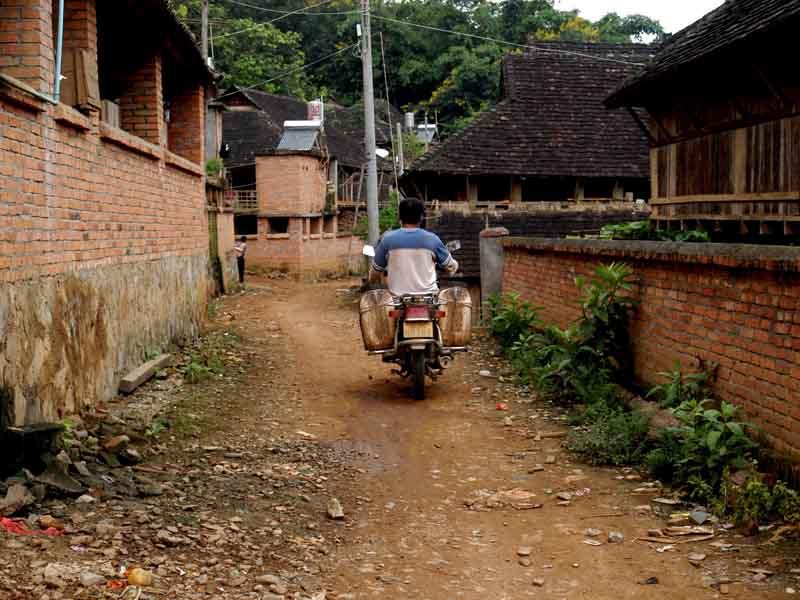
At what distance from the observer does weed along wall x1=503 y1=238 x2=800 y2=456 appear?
5.12m

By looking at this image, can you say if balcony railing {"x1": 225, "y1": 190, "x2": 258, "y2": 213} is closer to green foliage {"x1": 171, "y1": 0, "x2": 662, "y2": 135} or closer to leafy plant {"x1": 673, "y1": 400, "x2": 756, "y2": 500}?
green foliage {"x1": 171, "y1": 0, "x2": 662, "y2": 135}

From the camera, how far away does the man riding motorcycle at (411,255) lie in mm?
8422

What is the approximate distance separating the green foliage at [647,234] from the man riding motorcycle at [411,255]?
5995 millimetres

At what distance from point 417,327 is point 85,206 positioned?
3.32 meters

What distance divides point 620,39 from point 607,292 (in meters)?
51.3

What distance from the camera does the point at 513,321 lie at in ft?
37.5

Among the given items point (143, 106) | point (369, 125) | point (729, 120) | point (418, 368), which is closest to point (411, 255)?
point (418, 368)

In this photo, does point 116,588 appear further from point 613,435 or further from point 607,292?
point 607,292

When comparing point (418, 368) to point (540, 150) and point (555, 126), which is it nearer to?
point (540, 150)

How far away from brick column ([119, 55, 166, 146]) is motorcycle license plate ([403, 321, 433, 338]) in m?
4.53

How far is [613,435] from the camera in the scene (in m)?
6.47

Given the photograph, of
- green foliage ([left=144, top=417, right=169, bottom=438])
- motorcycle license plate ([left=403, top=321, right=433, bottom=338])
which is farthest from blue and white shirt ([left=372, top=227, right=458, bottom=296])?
green foliage ([left=144, top=417, right=169, bottom=438])

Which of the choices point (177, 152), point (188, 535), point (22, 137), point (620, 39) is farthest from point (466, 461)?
point (620, 39)

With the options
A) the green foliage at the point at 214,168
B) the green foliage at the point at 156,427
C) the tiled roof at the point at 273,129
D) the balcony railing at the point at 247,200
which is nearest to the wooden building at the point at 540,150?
the green foliage at the point at 214,168
